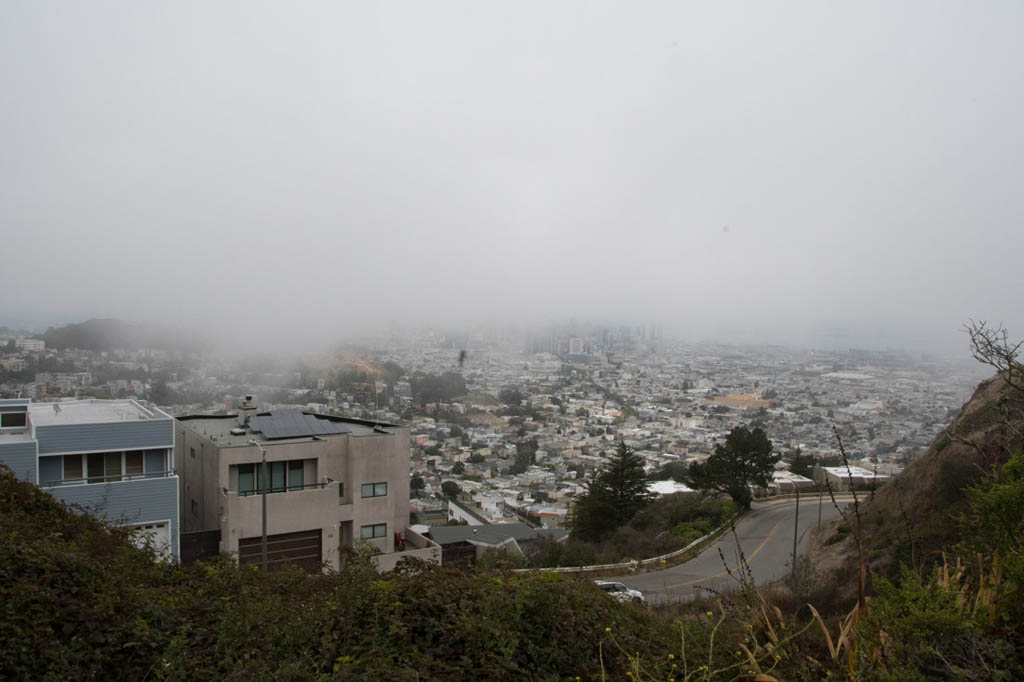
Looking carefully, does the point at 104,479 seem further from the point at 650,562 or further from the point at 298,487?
the point at 650,562

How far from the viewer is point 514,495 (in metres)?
28.1

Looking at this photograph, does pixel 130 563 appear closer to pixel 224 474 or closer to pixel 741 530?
pixel 224 474

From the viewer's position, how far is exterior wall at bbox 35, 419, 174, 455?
9422 mm

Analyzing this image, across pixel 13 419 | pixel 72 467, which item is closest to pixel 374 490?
pixel 72 467

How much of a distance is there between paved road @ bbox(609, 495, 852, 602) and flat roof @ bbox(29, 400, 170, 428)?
8670mm

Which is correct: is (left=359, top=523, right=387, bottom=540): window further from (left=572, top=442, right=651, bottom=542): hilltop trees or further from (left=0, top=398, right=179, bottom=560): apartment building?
(left=572, top=442, right=651, bottom=542): hilltop trees

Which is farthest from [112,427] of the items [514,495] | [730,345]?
[730,345]

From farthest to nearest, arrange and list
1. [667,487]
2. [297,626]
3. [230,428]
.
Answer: [667,487] < [230,428] < [297,626]

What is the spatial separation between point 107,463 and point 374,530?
4966 millimetres

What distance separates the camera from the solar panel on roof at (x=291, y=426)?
42.2 feet

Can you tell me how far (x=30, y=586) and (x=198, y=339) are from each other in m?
28.3

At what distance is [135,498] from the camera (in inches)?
384

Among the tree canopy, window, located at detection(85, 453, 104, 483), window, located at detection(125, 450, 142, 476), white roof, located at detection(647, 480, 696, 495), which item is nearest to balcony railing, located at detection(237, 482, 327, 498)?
window, located at detection(125, 450, 142, 476)

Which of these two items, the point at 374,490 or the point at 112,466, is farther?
the point at 374,490
